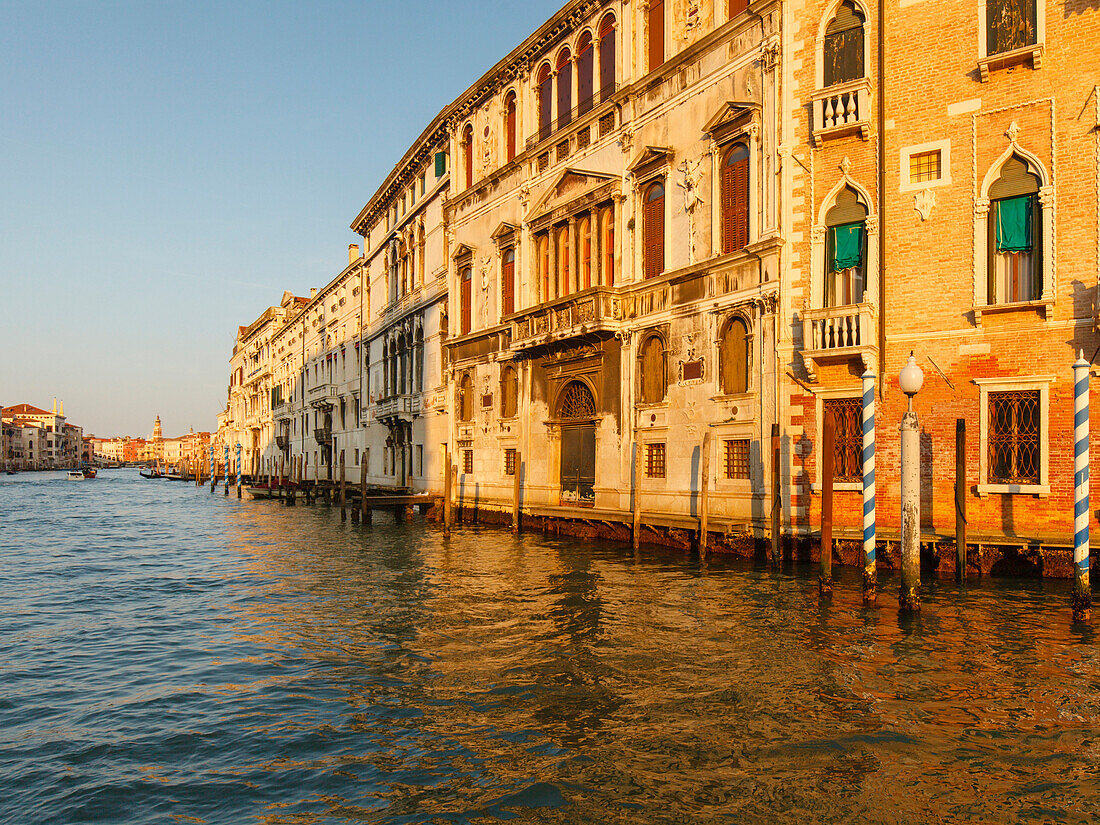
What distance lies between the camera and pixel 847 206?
A: 551 inches

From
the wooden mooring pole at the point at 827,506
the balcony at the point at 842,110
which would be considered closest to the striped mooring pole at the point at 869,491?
the wooden mooring pole at the point at 827,506

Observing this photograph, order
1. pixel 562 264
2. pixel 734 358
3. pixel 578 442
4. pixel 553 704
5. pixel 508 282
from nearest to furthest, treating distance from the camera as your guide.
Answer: pixel 553 704 < pixel 734 358 < pixel 578 442 < pixel 562 264 < pixel 508 282

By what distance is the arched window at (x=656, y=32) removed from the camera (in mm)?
18234

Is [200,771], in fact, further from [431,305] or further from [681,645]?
[431,305]

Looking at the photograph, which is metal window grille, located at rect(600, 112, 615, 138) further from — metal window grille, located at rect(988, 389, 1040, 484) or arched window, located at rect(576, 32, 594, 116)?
metal window grille, located at rect(988, 389, 1040, 484)

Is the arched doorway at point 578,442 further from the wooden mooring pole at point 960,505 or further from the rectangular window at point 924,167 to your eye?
the wooden mooring pole at point 960,505

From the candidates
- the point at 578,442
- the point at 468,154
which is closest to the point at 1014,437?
the point at 578,442

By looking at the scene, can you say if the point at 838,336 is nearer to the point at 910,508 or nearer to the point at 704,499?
the point at 704,499

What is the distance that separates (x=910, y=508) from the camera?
1002cm

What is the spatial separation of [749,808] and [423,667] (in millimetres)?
4229

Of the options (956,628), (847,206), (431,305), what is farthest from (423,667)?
(431,305)

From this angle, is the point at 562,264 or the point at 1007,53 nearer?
the point at 1007,53

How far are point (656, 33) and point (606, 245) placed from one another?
15.7 ft

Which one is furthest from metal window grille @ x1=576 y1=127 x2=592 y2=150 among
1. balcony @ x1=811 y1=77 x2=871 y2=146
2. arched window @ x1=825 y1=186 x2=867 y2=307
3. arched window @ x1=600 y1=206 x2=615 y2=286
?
arched window @ x1=825 y1=186 x2=867 y2=307
